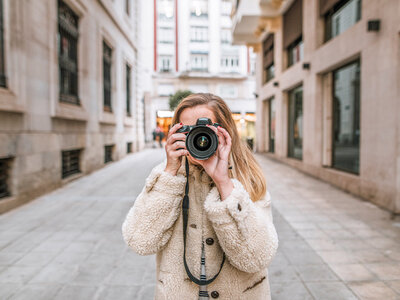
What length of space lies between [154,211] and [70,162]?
7941 millimetres

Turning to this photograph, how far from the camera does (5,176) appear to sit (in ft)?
17.5

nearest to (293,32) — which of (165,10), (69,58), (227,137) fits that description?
(69,58)

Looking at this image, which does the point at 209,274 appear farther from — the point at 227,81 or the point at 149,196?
the point at 227,81

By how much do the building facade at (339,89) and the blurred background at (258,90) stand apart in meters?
0.03

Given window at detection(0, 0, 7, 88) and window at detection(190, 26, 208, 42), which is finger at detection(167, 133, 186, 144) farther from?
window at detection(190, 26, 208, 42)

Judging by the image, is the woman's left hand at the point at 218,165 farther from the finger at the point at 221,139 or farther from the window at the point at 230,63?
the window at the point at 230,63

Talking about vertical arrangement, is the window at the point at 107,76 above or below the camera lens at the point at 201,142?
above

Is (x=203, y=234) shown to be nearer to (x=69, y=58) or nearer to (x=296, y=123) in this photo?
(x=69, y=58)

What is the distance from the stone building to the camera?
5.36 m

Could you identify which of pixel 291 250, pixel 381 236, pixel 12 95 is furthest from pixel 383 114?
pixel 12 95

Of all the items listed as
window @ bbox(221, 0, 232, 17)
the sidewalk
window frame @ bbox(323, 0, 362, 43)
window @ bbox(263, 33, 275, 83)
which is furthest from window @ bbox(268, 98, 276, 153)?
window @ bbox(221, 0, 232, 17)

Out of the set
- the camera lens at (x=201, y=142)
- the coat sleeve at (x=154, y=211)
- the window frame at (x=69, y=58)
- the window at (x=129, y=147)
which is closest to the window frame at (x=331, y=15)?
the camera lens at (x=201, y=142)

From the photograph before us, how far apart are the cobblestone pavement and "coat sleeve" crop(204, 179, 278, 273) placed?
1.79 metres

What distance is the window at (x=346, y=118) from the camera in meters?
6.76
